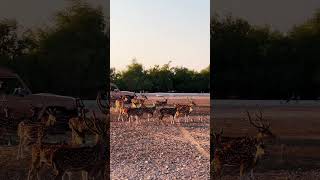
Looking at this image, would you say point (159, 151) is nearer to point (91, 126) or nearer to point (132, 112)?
point (132, 112)

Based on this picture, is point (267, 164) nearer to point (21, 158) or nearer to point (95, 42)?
point (95, 42)

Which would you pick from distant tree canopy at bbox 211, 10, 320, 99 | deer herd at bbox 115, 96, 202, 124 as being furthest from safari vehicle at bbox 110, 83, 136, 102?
distant tree canopy at bbox 211, 10, 320, 99

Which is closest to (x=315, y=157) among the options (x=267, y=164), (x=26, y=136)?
(x=267, y=164)

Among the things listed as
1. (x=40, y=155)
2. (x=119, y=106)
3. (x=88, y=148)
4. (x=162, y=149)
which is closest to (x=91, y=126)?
(x=88, y=148)

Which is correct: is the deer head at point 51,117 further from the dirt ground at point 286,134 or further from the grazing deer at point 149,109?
the grazing deer at point 149,109

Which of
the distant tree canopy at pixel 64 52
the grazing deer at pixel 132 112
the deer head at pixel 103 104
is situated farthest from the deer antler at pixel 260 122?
the grazing deer at pixel 132 112

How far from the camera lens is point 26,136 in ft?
20.9

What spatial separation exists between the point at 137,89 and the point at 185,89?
1.09 m

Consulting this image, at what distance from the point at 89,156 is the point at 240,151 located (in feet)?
6.47

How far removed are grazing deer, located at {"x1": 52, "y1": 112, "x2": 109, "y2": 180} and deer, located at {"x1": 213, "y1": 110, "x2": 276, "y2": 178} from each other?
1468 millimetres

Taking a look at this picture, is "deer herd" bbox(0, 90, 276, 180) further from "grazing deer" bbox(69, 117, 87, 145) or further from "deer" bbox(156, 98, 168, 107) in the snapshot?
"deer" bbox(156, 98, 168, 107)

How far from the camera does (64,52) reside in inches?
260

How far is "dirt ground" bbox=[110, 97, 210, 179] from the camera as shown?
26.8ft

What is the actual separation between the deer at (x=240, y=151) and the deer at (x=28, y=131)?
7.53 ft
